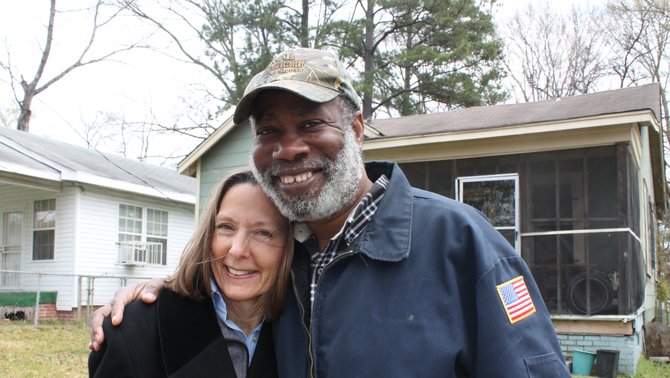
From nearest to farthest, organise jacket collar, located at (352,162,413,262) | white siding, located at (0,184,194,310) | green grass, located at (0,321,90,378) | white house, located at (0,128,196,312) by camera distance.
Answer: jacket collar, located at (352,162,413,262) < green grass, located at (0,321,90,378) < white house, located at (0,128,196,312) < white siding, located at (0,184,194,310)

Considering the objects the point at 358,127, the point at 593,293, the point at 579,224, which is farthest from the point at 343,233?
the point at 579,224

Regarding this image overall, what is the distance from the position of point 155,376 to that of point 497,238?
3.89 ft

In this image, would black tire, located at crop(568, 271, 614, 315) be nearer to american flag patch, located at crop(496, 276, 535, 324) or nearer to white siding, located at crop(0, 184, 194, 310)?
american flag patch, located at crop(496, 276, 535, 324)

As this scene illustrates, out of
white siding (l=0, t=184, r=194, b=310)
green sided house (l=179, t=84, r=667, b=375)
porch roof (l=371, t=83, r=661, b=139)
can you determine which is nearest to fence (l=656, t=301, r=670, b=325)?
green sided house (l=179, t=84, r=667, b=375)

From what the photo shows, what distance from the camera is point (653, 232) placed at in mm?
14703

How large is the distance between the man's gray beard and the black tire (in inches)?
300

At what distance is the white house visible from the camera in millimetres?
13477

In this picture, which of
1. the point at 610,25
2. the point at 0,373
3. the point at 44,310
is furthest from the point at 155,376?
the point at 610,25

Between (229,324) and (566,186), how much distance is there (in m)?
8.71

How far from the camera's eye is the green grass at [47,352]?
6844 millimetres

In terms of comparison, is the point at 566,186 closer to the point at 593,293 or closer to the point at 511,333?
the point at 593,293

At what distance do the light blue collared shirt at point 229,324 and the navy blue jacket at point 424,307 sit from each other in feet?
0.84

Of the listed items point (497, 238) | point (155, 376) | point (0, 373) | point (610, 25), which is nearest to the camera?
point (497, 238)

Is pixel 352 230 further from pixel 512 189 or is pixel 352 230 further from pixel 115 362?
pixel 512 189
